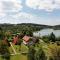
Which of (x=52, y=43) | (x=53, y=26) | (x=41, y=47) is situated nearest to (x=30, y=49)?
(x=41, y=47)

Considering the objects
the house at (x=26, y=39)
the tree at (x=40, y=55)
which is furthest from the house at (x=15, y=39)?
→ the tree at (x=40, y=55)

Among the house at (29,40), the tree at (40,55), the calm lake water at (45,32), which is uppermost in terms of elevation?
the calm lake water at (45,32)

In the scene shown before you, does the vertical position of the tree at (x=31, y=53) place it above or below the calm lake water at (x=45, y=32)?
below

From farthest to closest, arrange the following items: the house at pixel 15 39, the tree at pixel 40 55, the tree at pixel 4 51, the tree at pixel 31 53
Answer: the house at pixel 15 39 < the tree at pixel 4 51 < the tree at pixel 31 53 < the tree at pixel 40 55

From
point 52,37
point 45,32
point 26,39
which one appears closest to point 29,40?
point 26,39

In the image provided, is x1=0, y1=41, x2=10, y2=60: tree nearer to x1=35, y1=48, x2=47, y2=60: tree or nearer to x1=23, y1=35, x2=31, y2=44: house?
x1=23, y1=35, x2=31, y2=44: house

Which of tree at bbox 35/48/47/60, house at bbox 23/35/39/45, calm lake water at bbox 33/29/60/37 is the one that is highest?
calm lake water at bbox 33/29/60/37

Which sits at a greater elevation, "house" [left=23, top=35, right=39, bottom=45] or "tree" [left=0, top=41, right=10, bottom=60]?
"house" [left=23, top=35, right=39, bottom=45]

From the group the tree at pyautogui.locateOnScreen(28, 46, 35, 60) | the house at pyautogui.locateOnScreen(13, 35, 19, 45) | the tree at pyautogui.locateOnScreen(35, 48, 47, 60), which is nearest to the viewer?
the tree at pyautogui.locateOnScreen(35, 48, 47, 60)

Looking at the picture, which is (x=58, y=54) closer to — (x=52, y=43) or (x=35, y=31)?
(x=52, y=43)

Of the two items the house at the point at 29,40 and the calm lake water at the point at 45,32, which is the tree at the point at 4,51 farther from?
the calm lake water at the point at 45,32

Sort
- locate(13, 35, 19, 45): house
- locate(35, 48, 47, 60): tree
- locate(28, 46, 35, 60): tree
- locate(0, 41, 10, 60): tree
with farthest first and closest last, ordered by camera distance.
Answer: locate(13, 35, 19, 45): house, locate(0, 41, 10, 60): tree, locate(28, 46, 35, 60): tree, locate(35, 48, 47, 60): tree

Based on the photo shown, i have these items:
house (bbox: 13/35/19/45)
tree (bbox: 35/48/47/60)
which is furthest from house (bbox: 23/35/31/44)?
tree (bbox: 35/48/47/60)

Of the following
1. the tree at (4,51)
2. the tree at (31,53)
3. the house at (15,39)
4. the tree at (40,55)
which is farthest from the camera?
the house at (15,39)
